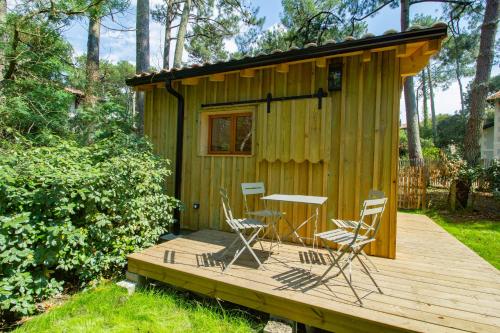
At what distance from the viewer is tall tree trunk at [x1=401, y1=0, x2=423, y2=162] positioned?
951 cm

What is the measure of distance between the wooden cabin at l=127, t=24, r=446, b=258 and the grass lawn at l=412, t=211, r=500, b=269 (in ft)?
7.27

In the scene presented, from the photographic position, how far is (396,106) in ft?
10.7

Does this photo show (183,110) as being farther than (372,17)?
No

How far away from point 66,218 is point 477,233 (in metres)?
7.19

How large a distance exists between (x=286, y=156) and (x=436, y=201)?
706 centimetres

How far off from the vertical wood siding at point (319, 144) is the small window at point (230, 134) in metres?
0.18

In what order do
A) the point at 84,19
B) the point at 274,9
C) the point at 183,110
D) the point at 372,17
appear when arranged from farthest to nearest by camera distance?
the point at 274,9
the point at 372,17
the point at 84,19
the point at 183,110

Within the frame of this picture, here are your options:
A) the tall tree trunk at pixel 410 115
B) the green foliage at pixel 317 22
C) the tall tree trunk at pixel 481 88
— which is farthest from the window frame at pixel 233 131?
the green foliage at pixel 317 22

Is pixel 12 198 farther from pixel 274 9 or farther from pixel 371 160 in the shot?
pixel 274 9

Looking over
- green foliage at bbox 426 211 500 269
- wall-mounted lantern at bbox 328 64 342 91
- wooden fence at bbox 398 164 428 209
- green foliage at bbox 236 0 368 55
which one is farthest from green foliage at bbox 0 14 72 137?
wooden fence at bbox 398 164 428 209

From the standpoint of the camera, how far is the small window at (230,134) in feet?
14.5

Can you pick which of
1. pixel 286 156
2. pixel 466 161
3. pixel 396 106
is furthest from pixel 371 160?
pixel 466 161

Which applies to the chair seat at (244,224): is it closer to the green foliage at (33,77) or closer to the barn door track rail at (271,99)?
the barn door track rail at (271,99)

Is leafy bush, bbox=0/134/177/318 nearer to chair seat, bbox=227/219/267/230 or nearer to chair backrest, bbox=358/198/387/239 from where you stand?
chair seat, bbox=227/219/267/230
